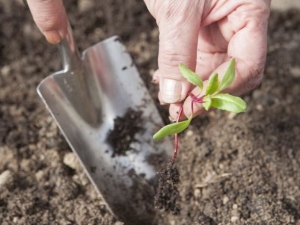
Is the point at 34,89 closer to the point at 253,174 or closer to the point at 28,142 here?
the point at 28,142

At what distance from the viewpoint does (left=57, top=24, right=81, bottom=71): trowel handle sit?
159cm

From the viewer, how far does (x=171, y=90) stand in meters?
1.26

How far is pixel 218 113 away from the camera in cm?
174

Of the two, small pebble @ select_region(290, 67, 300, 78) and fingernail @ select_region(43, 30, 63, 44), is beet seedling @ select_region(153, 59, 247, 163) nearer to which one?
fingernail @ select_region(43, 30, 63, 44)

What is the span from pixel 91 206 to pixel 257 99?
71cm

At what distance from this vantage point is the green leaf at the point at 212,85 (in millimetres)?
1152

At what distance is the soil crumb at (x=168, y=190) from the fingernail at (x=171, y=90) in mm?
176

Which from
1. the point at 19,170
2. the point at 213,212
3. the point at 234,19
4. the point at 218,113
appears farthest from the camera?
the point at 218,113

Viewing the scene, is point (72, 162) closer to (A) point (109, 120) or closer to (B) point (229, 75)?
(A) point (109, 120)

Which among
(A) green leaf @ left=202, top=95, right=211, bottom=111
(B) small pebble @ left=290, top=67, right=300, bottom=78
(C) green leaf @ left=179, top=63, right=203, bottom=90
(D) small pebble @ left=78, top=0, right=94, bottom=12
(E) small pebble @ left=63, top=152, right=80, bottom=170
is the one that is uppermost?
(C) green leaf @ left=179, top=63, right=203, bottom=90

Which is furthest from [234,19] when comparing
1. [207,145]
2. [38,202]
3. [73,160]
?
[38,202]

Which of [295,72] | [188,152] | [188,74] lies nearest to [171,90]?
[188,74]

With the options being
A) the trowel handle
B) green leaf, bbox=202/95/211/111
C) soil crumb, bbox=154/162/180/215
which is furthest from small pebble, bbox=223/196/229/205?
the trowel handle

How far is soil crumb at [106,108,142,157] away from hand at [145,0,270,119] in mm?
312
